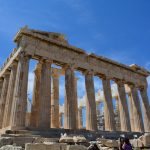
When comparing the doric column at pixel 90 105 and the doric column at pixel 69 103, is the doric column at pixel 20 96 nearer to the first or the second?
the doric column at pixel 69 103

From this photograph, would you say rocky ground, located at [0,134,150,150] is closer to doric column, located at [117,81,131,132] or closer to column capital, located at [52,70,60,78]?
column capital, located at [52,70,60,78]

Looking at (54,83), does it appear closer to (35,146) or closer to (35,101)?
(35,101)

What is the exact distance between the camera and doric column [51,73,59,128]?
3075 cm

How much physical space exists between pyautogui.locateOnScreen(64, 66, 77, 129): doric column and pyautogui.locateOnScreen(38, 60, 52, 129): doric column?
2434 mm

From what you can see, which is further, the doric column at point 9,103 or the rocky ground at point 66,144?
the doric column at point 9,103

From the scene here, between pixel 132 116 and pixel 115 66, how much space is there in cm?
839

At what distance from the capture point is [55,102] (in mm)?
31109

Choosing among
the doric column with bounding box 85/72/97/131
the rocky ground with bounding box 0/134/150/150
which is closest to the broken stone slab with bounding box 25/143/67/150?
the rocky ground with bounding box 0/134/150/150

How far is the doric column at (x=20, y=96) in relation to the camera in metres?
22.1

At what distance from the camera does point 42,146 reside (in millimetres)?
10961

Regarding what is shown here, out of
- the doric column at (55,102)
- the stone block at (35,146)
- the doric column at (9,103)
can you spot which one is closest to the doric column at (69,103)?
the doric column at (55,102)

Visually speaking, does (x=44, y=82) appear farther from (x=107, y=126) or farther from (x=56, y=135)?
(x=107, y=126)

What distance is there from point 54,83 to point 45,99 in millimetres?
7496

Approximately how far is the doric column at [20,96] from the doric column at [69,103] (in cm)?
498
